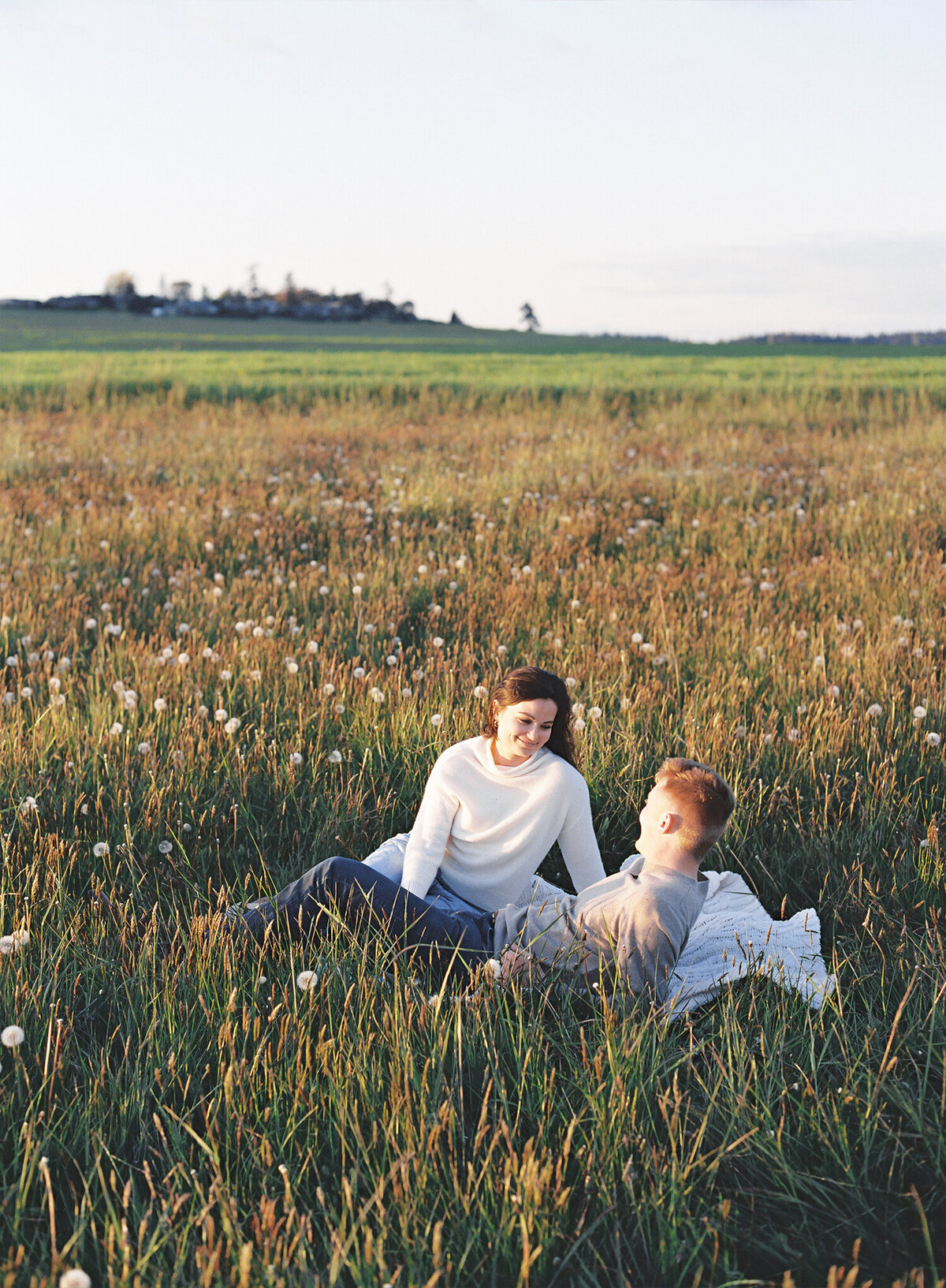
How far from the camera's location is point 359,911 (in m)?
2.86

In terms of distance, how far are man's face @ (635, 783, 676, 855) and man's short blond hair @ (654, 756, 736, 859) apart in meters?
0.02

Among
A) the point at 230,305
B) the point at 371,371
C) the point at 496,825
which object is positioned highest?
the point at 230,305

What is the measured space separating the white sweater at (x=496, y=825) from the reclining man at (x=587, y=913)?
0.26 metres

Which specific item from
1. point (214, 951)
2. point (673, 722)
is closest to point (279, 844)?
point (214, 951)

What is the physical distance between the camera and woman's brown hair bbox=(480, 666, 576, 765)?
3.14 meters

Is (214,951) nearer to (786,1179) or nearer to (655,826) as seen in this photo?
(655,826)

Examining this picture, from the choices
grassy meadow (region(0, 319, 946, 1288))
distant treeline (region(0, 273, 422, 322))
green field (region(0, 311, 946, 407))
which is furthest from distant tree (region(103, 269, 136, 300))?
grassy meadow (region(0, 319, 946, 1288))

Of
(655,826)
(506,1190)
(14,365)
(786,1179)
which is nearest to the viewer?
(506,1190)

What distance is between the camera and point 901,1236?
1908mm

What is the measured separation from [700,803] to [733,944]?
0.55 m

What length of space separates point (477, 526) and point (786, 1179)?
21.0ft

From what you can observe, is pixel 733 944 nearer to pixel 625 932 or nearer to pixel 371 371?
pixel 625 932

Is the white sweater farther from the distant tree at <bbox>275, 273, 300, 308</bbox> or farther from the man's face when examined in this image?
the distant tree at <bbox>275, 273, 300, 308</bbox>

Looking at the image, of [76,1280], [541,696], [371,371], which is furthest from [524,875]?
[371,371]
